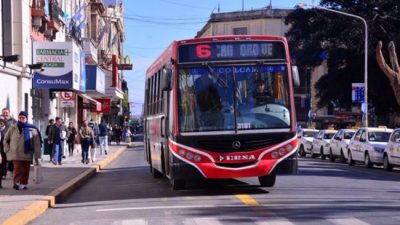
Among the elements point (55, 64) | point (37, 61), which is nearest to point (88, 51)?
point (37, 61)

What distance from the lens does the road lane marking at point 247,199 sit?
13.0 meters

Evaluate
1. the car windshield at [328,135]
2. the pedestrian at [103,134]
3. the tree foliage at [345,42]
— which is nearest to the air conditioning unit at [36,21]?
the pedestrian at [103,134]

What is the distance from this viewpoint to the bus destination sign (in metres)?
14.3

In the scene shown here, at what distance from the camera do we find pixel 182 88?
14.2 meters

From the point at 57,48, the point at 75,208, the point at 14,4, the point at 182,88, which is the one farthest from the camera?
the point at 57,48

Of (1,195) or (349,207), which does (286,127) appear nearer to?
(349,207)

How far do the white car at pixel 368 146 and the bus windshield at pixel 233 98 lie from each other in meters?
13.1

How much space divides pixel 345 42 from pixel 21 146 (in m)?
34.0

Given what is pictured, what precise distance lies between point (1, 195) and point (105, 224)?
464cm

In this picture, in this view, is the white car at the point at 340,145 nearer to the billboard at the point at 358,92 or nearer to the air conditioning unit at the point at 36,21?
the billboard at the point at 358,92

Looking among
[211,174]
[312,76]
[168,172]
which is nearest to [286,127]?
[211,174]

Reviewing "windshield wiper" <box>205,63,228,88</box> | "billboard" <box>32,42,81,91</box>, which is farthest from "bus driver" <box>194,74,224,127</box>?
"billboard" <box>32,42,81,91</box>

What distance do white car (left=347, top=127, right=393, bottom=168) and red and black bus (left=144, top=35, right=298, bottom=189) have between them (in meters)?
13.0

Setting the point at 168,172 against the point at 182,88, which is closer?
the point at 182,88
